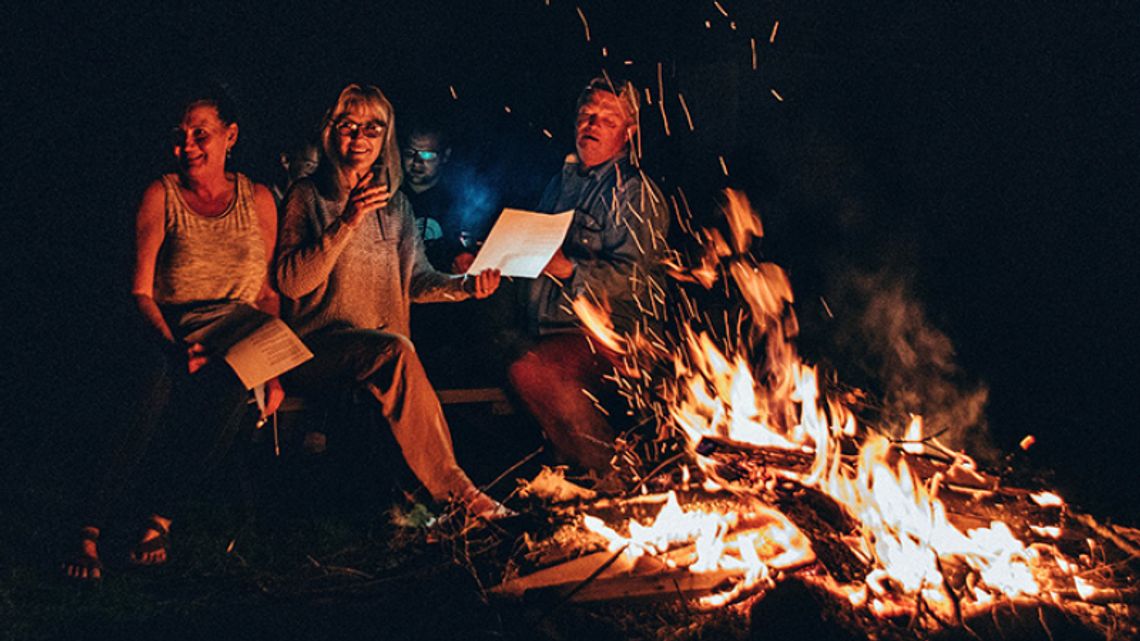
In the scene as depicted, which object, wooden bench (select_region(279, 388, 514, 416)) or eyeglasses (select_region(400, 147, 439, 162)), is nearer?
wooden bench (select_region(279, 388, 514, 416))

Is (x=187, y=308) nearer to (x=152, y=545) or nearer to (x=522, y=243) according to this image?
(x=152, y=545)

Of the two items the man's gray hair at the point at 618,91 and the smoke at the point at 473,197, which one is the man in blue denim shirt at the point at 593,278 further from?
the smoke at the point at 473,197

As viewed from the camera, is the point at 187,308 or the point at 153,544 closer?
the point at 153,544

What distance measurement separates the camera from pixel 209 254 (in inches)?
172

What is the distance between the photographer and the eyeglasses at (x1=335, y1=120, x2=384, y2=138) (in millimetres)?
4684

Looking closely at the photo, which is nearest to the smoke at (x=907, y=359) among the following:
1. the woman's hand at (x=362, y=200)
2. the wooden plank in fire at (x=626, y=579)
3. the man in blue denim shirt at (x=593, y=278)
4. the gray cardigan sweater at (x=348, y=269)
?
the man in blue denim shirt at (x=593, y=278)

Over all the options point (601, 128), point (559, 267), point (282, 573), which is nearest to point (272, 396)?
point (282, 573)

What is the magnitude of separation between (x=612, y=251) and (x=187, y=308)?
2353mm

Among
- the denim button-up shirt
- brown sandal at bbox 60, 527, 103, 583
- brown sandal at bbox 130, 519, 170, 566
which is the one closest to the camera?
brown sandal at bbox 60, 527, 103, 583

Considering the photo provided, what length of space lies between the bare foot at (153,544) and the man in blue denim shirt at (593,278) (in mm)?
1945

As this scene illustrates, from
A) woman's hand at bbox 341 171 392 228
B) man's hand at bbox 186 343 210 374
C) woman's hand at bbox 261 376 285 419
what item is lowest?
woman's hand at bbox 261 376 285 419

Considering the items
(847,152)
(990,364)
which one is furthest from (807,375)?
(847,152)

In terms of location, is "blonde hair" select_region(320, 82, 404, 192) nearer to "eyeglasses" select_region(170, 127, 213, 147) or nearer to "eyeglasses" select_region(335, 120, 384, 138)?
"eyeglasses" select_region(335, 120, 384, 138)

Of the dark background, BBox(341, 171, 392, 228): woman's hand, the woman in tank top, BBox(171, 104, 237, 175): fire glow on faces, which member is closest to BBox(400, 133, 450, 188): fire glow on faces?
the dark background
